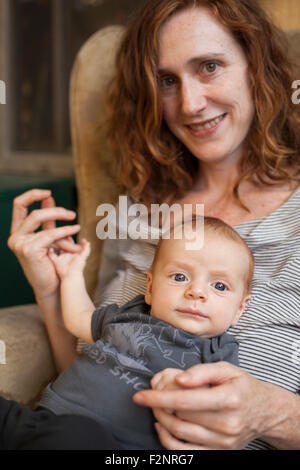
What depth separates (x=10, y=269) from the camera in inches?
65.6

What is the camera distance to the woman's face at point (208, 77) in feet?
3.87

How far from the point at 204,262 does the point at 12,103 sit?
224 cm

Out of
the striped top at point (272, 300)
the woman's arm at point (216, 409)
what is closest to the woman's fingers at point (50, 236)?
the striped top at point (272, 300)

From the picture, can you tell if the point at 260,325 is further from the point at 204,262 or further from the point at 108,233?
the point at 108,233

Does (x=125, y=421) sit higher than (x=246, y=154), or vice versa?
(x=246, y=154)

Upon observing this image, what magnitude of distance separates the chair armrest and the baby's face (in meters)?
0.38

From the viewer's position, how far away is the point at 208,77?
1.20 m

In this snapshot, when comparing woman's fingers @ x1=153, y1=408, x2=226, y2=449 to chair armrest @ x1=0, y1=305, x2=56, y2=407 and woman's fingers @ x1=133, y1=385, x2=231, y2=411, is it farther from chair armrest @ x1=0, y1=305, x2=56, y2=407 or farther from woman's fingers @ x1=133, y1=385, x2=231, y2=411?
chair armrest @ x1=0, y1=305, x2=56, y2=407

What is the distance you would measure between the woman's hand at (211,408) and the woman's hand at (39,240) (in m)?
0.46

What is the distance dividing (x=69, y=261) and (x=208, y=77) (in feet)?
1.72

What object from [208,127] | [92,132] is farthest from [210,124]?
[92,132]

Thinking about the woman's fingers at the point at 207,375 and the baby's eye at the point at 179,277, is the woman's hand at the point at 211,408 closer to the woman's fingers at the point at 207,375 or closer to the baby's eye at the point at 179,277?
the woman's fingers at the point at 207,375

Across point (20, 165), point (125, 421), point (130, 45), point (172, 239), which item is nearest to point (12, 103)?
point (20, 165)

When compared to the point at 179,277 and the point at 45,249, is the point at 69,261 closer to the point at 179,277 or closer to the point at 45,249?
the point at 45,249
